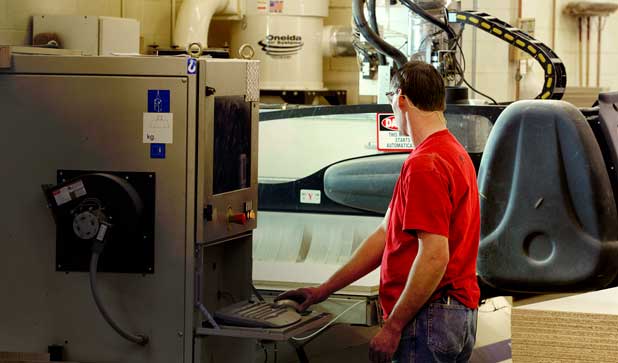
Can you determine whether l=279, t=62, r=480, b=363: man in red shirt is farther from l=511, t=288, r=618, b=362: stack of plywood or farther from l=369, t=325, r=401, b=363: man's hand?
l=511, t=288, r=618, b=362: stack of plywood

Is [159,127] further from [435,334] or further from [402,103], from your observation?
[435,334]

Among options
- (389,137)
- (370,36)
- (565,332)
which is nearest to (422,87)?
(565,332)

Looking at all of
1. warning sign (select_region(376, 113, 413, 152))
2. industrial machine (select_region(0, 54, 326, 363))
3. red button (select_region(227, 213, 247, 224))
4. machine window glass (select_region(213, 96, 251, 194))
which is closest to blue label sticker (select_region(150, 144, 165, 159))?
industrial machine (select_region(0, 54, 326, 363))

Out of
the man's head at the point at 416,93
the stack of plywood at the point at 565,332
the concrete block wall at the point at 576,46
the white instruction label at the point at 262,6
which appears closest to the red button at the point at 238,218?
the man's head at the point at 416,93

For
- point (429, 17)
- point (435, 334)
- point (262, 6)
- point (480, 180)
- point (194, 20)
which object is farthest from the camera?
point (262, 6)

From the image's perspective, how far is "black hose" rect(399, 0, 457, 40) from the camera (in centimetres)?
457

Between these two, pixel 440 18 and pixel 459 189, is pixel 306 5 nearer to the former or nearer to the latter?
pixel 440 18

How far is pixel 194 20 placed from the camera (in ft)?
22.7

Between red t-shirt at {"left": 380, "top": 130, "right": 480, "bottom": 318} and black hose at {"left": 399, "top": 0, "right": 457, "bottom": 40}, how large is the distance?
70.3 inches

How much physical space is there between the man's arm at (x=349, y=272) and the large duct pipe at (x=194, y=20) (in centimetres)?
399

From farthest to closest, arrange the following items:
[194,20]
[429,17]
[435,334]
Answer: [194,20] → [429,17] → [435,334]

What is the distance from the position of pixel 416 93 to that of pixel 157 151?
0.73 m

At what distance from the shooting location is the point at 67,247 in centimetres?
301

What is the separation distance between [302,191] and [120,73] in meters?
1.85
